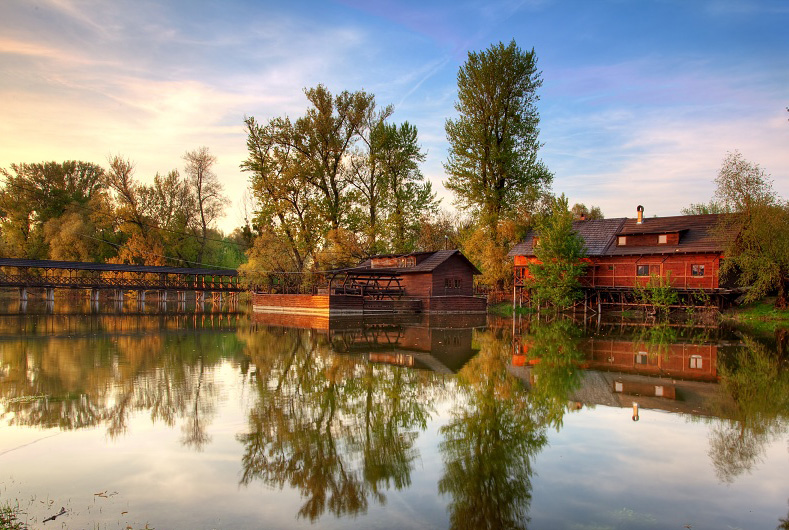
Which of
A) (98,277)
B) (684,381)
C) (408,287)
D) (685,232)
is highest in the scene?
(685,232)

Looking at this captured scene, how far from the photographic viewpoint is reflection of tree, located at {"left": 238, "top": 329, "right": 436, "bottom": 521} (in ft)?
20.8

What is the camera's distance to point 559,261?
3556 cm

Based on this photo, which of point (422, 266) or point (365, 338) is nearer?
point (365, 338)

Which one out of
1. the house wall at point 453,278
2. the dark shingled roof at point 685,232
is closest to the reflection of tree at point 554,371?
the house wall at point 453,278

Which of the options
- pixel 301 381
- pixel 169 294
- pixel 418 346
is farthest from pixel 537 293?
pixel 169 294

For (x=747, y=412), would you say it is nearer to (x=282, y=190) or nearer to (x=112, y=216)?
(x=282, y=190)

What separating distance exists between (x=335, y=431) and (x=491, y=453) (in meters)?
2.56

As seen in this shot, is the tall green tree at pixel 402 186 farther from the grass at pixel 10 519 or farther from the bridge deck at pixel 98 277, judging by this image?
the grass at pixel 10 519

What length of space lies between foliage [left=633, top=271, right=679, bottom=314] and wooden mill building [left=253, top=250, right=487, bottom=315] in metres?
10.8

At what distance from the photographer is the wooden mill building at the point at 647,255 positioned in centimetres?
3338

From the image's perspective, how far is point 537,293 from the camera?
37031 millimetres

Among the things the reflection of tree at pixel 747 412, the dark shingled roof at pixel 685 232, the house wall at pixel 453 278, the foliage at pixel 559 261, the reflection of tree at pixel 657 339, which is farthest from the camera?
the house wall at pixel 453 278

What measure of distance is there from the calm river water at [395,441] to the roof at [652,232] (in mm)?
19824

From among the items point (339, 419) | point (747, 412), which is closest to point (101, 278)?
point (339, 419)
